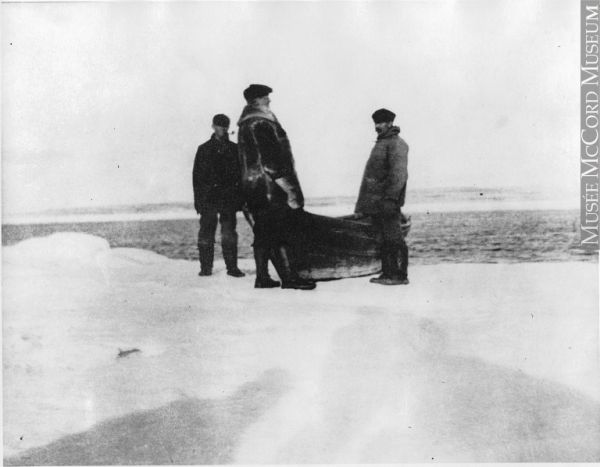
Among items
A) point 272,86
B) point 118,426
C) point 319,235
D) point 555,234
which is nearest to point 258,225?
point 319,235

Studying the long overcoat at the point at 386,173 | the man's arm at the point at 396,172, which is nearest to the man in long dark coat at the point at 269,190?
the long overcoat at the point at 386,173

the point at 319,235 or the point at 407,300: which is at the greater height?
the point at 319,235

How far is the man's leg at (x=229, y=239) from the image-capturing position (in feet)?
14.8

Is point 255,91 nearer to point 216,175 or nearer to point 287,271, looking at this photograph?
point 216,175

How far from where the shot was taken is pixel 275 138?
168 inches

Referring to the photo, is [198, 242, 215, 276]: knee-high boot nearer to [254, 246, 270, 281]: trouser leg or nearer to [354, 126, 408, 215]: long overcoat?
[254, 246, 270, 281]: trouser leg

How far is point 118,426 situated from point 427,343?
1.88 meters

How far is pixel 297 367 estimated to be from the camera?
3.93 m

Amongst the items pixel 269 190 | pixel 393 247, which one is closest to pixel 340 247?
pixel 393 247

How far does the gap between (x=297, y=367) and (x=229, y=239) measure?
107 cm

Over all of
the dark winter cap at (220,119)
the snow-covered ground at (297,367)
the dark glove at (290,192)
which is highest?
the dark winter cap at (220,119)

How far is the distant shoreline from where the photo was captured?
435cm

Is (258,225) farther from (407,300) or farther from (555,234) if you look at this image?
(555,234)

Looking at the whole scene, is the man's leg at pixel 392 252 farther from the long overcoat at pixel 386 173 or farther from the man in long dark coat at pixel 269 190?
the man in long dark coat at pixel 269 190
